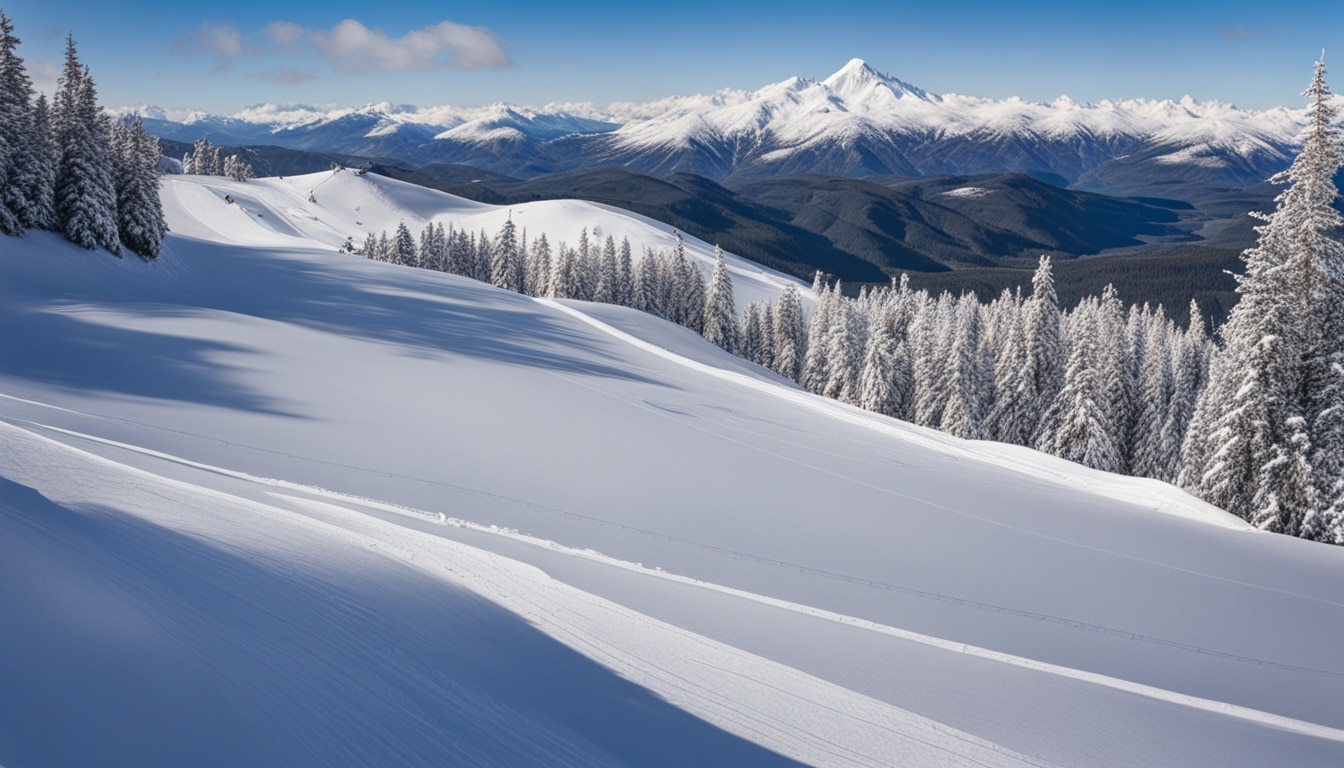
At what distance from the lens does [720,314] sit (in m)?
73.2

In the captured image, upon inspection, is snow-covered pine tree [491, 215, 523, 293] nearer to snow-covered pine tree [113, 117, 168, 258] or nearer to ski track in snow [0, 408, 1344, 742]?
snow-covered pine tree [113, 117, 168, 258]

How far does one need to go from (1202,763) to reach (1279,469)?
15213 mm

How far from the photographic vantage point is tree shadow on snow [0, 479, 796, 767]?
4.23 meters

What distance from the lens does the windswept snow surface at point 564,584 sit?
5219 mm

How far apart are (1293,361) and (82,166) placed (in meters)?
41.7

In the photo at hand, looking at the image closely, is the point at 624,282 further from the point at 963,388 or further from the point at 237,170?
the point at 237,170

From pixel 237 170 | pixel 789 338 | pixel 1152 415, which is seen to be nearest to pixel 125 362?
pixel 1152 415

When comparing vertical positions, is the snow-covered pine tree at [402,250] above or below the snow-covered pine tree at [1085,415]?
above

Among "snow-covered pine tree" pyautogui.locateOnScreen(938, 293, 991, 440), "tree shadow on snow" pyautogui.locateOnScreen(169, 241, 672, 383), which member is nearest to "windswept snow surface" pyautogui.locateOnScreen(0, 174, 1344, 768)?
"tree shadow on snow" pyautogui.locateOnScreen(169, 241, 672, 383)

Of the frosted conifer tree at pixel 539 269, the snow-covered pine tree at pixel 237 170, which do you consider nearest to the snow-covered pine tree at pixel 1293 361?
the frosted conifer tree at pixel 539 269

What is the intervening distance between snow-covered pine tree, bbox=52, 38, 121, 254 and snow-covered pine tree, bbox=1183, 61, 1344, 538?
38226 mm

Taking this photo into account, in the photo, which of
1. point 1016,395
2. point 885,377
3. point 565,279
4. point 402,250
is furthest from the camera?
point 402,250

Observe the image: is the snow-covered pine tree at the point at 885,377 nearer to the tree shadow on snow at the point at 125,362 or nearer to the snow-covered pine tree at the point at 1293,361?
the snow-covered pine tree at the point at 1293,361

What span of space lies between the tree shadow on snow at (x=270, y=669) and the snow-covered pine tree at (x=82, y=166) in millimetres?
28426
